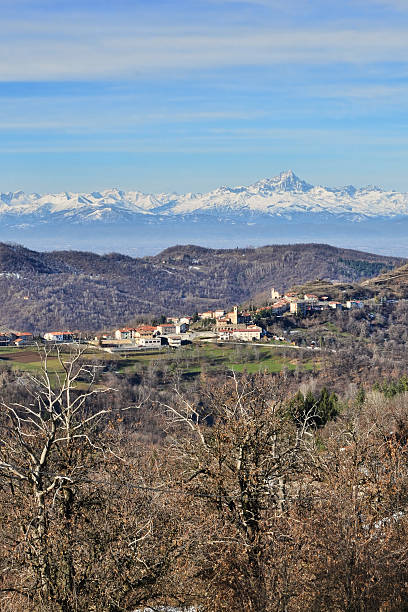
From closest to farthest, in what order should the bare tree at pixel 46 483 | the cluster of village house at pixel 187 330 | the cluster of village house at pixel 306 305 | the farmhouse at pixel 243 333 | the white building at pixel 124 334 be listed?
the bare tree at pixel 46 483 < the farmhouse at pixel 243 333 < the cluster of village house at pixel 187 330 < the white building at pixel 124 334 < the cluster of village house at pixel 306 305

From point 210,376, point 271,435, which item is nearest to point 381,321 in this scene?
point 210,376

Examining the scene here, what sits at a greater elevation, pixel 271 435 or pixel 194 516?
pixel 271 435

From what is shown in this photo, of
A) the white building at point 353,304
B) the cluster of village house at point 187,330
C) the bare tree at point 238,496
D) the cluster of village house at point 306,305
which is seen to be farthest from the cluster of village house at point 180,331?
the bare tree at point 238,496

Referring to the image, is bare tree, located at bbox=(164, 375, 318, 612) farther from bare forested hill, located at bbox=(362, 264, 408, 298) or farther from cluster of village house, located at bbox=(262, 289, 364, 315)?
bare forested hill, located at bbox=(362, 264, 408, 298)

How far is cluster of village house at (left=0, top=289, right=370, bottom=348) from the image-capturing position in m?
87.5

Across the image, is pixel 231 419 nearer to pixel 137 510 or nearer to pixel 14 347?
pixel 137 510

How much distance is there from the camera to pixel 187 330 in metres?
96.4

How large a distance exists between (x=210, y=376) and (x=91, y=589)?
181 feet

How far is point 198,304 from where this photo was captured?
19162 centimetres

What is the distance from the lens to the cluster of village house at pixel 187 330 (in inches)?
3445

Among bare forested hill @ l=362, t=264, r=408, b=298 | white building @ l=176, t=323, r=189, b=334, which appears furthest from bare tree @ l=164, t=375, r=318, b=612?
bare forested hill @ l=362, t=264, r=408, b=298

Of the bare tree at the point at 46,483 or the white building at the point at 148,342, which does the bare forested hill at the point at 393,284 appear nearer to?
the white building at the point at 148,342

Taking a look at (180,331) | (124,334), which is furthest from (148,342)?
(180,331)

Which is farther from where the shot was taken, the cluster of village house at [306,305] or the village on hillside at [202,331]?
the cluster of village house at [306,305]
